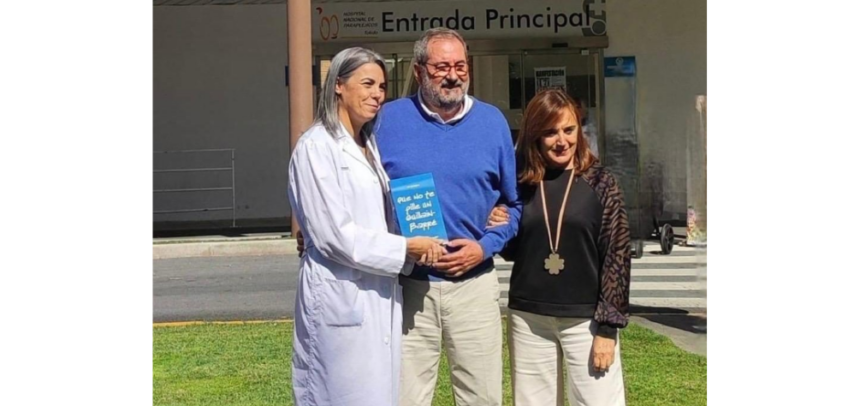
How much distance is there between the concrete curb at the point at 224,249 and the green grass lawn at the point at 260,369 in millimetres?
5823

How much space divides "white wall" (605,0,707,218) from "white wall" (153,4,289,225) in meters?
5.83

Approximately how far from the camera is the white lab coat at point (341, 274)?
392 cm

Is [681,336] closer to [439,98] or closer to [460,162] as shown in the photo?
[460,162]

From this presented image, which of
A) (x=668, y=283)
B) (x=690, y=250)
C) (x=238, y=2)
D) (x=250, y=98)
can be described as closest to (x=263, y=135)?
(x=250, y=98)

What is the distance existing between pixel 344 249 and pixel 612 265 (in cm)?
107

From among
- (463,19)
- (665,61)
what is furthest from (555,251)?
(665,61)

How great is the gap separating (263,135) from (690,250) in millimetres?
8236

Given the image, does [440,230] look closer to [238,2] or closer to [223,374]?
[223,374]

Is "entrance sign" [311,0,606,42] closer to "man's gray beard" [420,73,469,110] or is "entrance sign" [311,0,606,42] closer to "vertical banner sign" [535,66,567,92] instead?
"vertical banner sign" [535,66,567,92]

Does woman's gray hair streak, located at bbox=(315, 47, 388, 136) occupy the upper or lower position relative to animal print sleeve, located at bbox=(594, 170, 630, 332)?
upper

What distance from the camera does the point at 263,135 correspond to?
19.9 m

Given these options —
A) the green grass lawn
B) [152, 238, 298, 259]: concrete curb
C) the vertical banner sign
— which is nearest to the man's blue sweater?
the green grass lawn

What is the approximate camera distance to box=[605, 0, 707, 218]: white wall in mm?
18828

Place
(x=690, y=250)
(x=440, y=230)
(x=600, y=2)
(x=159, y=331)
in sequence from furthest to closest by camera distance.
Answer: (x=600, y=2) → (x=690, y=250) → (x=159, y=331) → (x=440, y=230)
